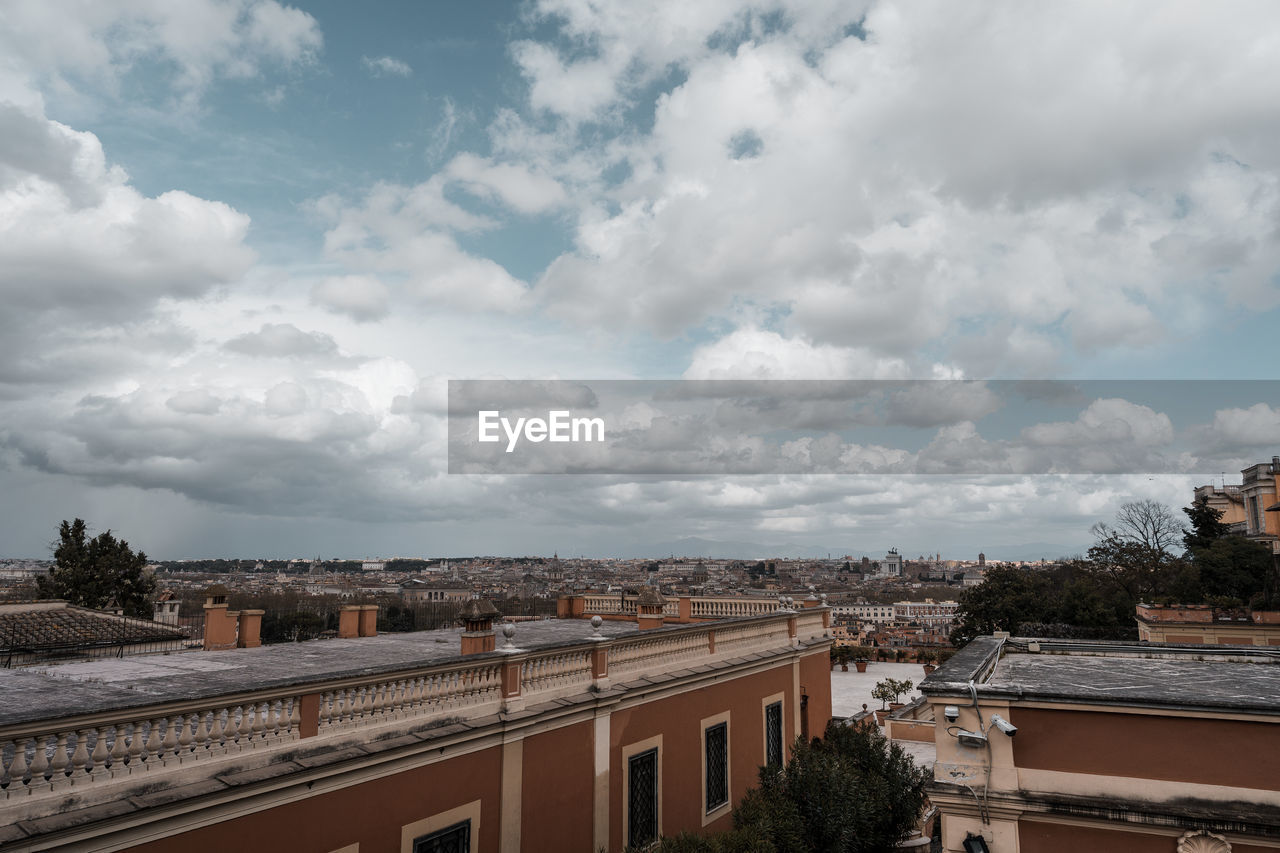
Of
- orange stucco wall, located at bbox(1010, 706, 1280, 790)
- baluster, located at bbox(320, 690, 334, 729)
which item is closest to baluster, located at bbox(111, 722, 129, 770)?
baluster, located at bbox(320, 690, 334, 729)

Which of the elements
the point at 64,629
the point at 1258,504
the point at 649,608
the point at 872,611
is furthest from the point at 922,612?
the point at 64,629

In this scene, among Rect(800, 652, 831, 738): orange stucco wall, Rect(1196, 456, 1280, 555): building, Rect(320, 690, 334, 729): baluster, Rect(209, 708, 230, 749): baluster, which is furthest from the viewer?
Rect(1196, 456, 1280, 555): building

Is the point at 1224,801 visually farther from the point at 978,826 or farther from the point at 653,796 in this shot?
the point at 653,796

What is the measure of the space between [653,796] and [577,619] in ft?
32.1

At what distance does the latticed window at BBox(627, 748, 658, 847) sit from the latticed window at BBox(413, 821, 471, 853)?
3.71 metres

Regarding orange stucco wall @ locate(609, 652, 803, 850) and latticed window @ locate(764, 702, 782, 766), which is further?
latticed window @ locate(764, 702, 782, 766)

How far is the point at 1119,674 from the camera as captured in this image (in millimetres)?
10250

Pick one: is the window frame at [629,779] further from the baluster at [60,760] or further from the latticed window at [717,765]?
the baluster at [60,760]

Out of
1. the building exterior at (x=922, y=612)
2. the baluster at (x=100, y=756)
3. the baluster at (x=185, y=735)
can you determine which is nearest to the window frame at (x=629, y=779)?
the baluster at (x=185, y=735)

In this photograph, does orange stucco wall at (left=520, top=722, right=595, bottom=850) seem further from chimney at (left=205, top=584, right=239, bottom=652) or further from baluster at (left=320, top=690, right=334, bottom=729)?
chimney at (left=205, top=584, right=239, bottom=652)

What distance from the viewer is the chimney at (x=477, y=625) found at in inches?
432

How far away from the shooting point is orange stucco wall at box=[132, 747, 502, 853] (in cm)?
654

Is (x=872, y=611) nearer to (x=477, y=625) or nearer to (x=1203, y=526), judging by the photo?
(x=1203, y=526)

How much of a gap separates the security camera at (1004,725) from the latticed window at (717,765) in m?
7.55
